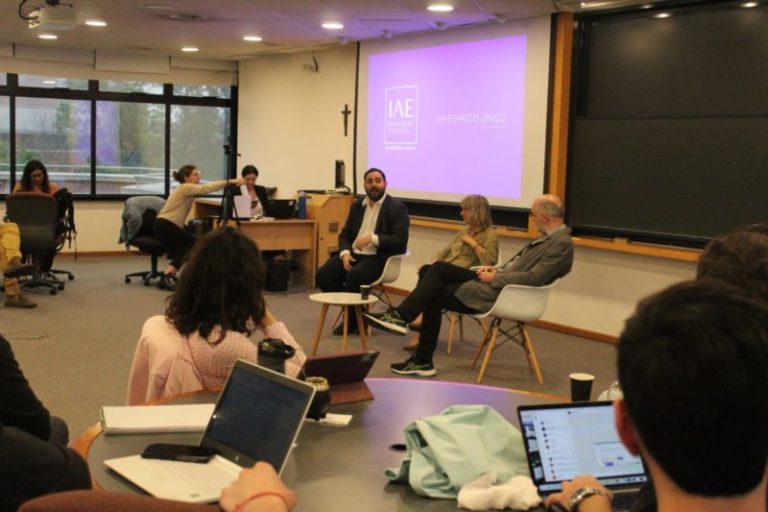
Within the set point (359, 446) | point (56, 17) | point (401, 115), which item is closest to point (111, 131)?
point (401, 115)

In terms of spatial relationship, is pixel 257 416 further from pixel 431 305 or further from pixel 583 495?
pixel 431 305

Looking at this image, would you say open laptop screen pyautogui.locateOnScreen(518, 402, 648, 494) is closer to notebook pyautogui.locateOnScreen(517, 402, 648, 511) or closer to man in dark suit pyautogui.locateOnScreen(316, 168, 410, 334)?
notebook pyautogui.locateOnScreen(517, 402, 648, 511)

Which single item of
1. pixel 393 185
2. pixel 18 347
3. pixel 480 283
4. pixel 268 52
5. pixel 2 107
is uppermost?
pixel 268 52

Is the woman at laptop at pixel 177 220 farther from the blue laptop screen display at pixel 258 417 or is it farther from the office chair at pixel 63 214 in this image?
the blue laptop screen display at pixel 258 417

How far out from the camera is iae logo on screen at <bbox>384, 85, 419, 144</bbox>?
8.59 metres

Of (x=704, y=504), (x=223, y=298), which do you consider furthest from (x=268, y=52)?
(x=704, y=504)

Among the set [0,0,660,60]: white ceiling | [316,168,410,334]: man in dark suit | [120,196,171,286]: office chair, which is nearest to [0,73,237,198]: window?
[0,0,660,60]: white ceiling

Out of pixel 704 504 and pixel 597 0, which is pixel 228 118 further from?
pixel 704 504

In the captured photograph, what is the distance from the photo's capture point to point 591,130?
6820 millimetres

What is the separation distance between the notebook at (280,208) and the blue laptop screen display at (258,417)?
713 centimetres

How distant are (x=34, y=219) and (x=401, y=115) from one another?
364 cm

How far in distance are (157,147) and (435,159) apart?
5070 millimetres

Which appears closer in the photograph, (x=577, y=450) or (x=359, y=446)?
(x=577, y=450)

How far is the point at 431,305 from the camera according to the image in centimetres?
580
